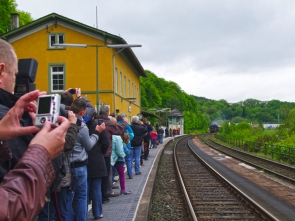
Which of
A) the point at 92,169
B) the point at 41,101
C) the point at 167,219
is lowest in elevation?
the point at 167,219

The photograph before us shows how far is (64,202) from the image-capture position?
5359 millimetres

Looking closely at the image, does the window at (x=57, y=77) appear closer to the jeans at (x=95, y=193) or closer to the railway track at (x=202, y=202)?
the railway track at (x=202, y=202)

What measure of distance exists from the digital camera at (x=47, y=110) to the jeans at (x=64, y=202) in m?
3.69

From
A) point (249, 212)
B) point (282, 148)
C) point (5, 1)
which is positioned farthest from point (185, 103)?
point (249, 212)

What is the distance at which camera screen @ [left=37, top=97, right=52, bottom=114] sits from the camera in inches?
72.9

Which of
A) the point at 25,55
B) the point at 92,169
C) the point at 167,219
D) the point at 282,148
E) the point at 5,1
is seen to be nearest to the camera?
the point at 92,169

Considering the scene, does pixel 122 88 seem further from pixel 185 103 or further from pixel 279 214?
pixel 185 103

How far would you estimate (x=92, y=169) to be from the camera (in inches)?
280

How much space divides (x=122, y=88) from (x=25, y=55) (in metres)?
7.97

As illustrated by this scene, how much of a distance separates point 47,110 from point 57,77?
28.2 meters

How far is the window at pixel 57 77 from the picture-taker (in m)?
29.1

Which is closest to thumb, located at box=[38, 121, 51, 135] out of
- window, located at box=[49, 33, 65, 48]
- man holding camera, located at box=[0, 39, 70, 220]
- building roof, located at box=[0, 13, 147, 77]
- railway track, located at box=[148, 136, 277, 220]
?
man holding camera, located at box=[0, 39, 70, 220]

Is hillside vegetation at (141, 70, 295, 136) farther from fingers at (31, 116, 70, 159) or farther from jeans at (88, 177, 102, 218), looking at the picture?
fingers at (31, 116, 70, 159)

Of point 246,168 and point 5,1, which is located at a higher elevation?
point 5,1
